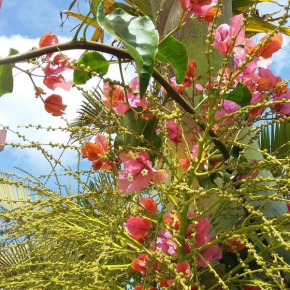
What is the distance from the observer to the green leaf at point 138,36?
0.46m

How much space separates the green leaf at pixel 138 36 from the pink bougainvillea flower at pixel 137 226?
40 cm

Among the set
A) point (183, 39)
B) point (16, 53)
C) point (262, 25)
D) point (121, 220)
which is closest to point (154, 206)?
point (121, 220)

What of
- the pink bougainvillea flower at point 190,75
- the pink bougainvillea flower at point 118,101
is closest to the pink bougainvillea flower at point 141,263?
the pink bougainvillea flower at point 118,101

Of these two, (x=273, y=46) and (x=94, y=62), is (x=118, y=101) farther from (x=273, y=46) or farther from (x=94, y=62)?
(x=273, y=46)

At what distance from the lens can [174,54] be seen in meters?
0.63

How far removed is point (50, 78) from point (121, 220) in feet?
0.91

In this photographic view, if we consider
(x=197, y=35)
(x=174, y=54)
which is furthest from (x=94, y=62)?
(x=197, y=35)

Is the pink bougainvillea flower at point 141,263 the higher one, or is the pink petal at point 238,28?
the pink petal at point 238,28

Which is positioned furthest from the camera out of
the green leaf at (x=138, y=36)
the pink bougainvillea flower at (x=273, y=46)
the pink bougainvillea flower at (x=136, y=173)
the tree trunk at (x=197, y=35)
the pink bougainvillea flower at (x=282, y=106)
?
the tree trunk at (x=197, y=35)

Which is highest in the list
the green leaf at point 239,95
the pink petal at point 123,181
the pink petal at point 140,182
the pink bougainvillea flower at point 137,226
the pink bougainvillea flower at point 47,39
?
the pink bougainvillea flower at point 47,39

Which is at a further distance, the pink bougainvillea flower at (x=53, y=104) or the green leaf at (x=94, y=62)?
the pink bougainvillea flower at (x=53, y=104)

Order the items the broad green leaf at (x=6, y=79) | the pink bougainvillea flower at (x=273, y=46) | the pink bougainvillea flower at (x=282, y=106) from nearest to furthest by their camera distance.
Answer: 1. the broad green leaf at (x=6, y=79)
2. the pink bougainvillea flower at (x=273, y=46)
3. the pink bougainvillea flower at (x=282, y=106)

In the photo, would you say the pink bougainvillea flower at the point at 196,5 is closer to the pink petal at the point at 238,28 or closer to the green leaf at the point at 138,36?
the pink petal at the point at 238,28

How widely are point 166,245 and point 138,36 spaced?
457 mm
